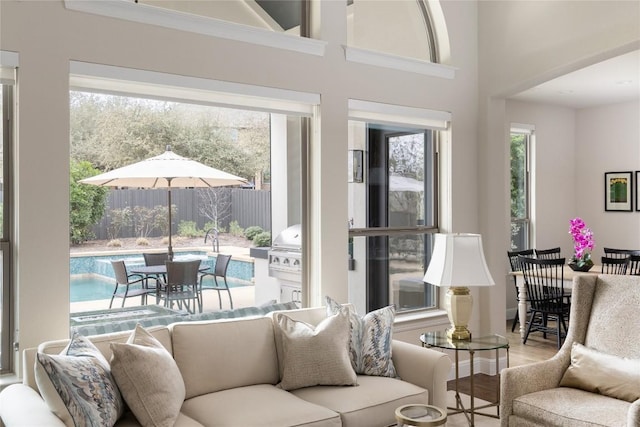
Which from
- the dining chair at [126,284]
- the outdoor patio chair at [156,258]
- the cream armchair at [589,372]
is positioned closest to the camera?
the cream armchair at [589,372]

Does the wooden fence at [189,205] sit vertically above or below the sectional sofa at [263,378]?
above

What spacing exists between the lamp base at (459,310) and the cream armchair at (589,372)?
0.64 metres

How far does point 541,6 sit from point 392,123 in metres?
1.45

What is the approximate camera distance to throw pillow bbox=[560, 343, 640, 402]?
3086 mm

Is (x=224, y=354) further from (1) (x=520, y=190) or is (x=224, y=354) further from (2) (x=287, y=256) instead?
(1) (x=520, y=190)

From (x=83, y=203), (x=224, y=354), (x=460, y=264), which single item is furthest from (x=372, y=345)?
(x=83, y=203)

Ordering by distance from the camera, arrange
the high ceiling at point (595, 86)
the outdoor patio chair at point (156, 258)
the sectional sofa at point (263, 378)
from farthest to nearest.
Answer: the high ceiling at point (595, 86), the outdoor patio chair at point (156, 258), the sectional sofa at point (263, 378)

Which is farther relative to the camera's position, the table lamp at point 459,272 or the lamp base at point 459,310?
the lamp base at point 459,310

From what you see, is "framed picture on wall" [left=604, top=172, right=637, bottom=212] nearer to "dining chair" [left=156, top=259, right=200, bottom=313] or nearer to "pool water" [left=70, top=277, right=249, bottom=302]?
"dining chair" [left=156, top=259, right=200, bottom=313]

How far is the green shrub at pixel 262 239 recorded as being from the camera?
4.08 m

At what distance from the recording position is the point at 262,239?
4.11 m

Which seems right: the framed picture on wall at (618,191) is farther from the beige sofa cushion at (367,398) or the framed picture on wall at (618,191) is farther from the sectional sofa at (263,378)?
the beige sofa cushion at (367,398)

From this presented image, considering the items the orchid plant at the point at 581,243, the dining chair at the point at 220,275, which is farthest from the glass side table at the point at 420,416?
the orchid plant at the point at 581,243

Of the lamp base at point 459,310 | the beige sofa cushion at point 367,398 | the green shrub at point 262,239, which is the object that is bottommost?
the beige sofa cushion at point 367,398
